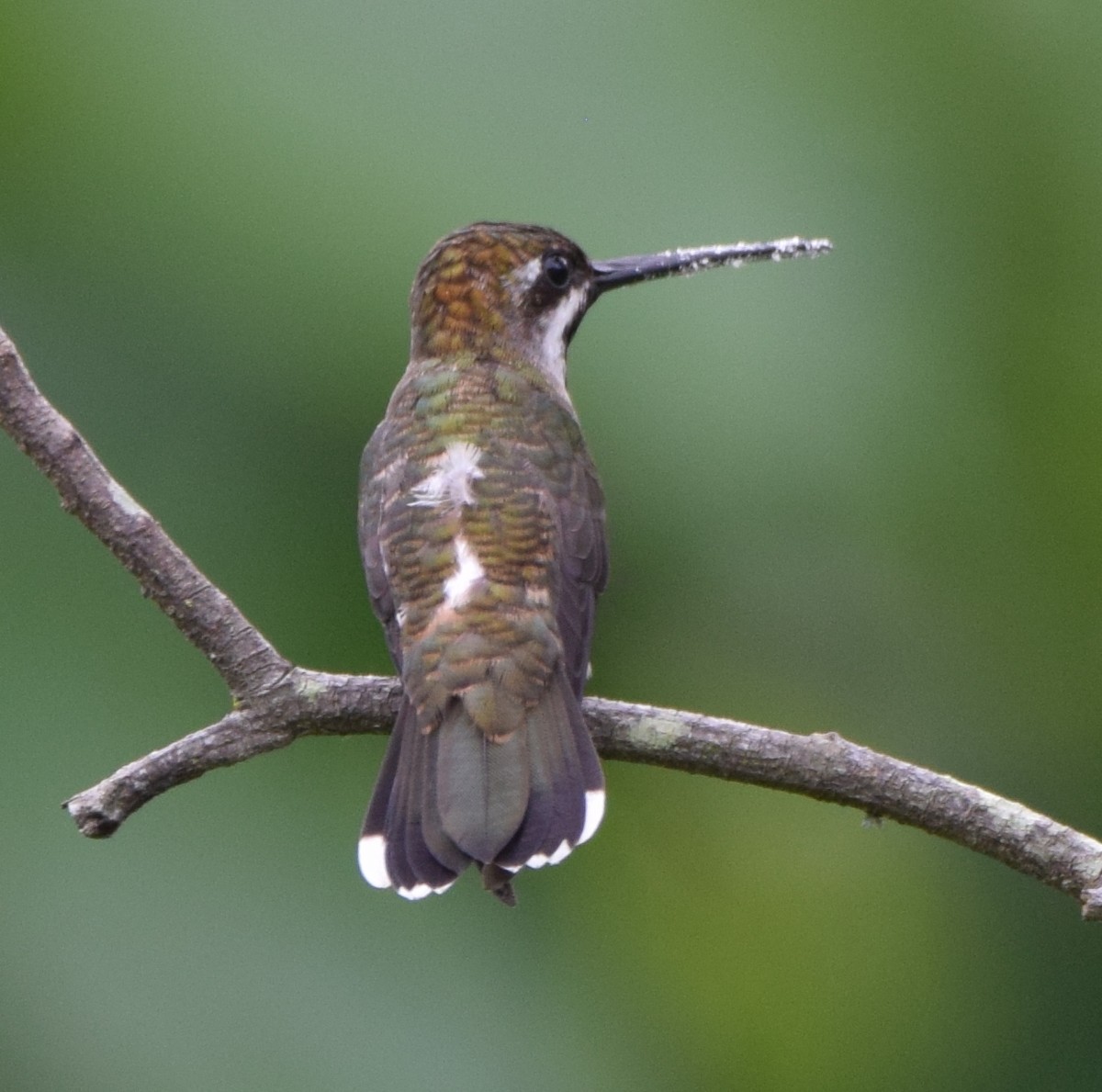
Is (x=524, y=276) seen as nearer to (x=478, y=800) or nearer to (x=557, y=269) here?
(x=557, y=269)

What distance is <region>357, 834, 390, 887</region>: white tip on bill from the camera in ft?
9.94

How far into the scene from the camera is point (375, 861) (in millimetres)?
3045

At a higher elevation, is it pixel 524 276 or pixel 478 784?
pixel 524 276

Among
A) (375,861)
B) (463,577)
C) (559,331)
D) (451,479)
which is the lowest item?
(375,861)

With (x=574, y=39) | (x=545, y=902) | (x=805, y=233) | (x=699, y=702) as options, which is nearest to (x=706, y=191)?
(x=805, y=233)

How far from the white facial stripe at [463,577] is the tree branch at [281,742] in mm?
334

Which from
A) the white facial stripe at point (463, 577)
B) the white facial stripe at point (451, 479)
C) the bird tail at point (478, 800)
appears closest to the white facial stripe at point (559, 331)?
the white facial stripe at point (451, 479)

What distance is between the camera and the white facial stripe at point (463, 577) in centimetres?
326

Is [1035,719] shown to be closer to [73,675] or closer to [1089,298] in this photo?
[1089,298]

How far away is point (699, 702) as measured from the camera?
4.21 metres

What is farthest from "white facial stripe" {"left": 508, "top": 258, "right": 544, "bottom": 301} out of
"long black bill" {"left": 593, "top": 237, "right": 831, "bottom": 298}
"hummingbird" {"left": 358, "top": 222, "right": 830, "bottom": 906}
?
"long black bill" {"left": 593, "top": 237, "right": 831, "bottom": 298}

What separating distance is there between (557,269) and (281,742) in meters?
1.55

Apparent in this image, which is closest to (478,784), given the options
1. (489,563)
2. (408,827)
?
(408,827)

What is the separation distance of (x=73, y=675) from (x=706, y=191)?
5.93 ft
